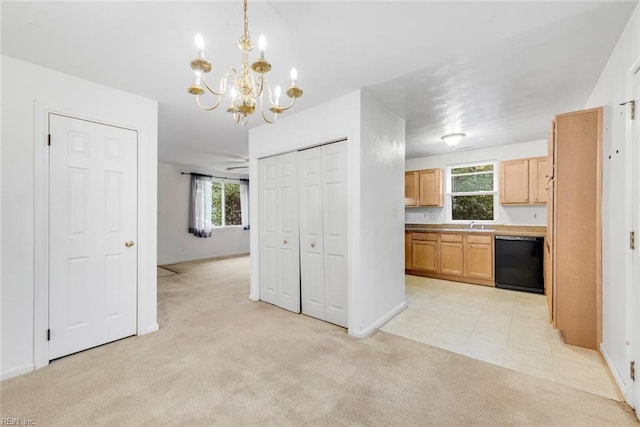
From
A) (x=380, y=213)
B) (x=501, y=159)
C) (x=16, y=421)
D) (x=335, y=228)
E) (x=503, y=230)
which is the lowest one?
(x=16, y=421)

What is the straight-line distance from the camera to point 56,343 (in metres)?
2.31

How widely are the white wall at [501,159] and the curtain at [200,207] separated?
18.0ft

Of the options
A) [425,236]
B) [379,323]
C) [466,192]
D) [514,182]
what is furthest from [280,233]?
[514,182]

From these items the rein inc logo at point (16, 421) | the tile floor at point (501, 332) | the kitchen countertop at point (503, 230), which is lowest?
the rein inc logo at point (16, 421)

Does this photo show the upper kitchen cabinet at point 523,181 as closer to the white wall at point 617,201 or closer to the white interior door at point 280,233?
the white wall at point 617,201

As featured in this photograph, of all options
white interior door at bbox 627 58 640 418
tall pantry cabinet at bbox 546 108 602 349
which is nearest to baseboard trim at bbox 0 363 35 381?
white interior door at bbox 627 58 640 418

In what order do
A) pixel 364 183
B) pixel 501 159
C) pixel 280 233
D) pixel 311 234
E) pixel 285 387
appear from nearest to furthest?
1. pixel 285 387
2. pixel 364 183
3. pixel 311 234
4. pixel 280 233
5. pixel 501 159

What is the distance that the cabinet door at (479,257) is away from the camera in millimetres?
4477

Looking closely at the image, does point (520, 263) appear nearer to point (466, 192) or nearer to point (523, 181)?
point (523, 181)

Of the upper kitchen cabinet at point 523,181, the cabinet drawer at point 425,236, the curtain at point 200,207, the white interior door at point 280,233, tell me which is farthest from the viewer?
the curtain at point 200,207

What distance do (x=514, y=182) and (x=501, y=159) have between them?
593 millimetres

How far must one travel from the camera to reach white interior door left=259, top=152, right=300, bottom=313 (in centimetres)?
342

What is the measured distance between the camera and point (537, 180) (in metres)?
4.45

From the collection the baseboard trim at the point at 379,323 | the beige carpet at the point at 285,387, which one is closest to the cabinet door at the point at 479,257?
the baseboard trim at the point at 379,323
